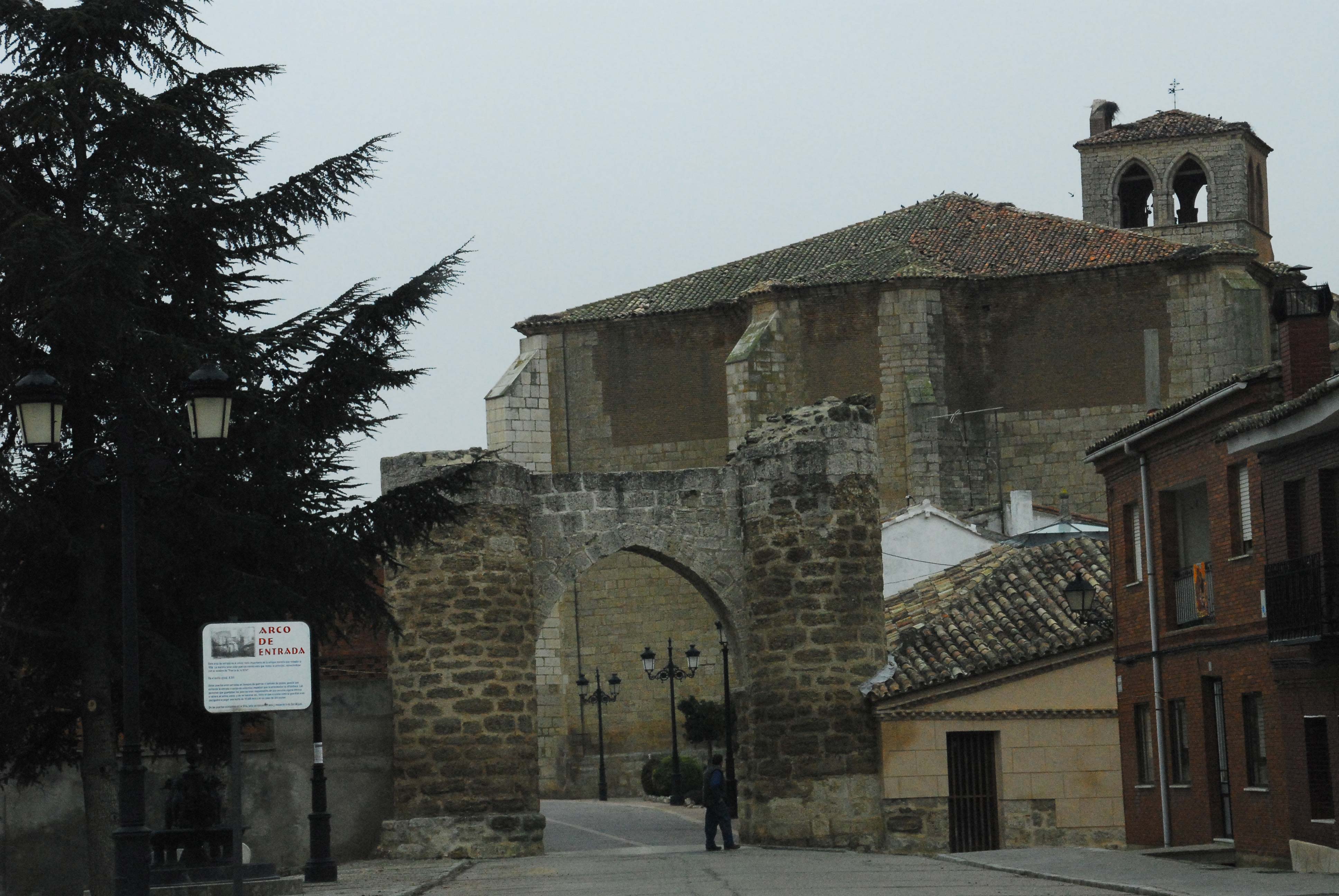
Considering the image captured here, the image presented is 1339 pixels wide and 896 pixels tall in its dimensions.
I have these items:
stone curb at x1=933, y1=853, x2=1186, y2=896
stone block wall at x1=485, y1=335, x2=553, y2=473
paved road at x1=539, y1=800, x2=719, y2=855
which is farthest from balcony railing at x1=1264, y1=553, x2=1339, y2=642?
stone block wall at x1=485, y1=335, x2=553, y2=473

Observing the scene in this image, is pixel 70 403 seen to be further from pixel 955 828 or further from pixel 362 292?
pixel 955 828

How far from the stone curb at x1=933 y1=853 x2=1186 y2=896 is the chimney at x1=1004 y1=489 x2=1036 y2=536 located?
20.0 meters

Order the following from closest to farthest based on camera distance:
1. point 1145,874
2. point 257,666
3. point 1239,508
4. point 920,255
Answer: point 257,666 → point 1145,874 → point 1239,508 → point 920,255

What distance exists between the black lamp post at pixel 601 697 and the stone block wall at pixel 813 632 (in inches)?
611

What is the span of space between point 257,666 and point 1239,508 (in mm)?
11972

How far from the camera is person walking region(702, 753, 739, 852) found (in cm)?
2516

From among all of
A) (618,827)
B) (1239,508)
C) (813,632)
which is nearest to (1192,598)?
(1239,508)

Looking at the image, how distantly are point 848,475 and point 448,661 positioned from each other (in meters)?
5.75

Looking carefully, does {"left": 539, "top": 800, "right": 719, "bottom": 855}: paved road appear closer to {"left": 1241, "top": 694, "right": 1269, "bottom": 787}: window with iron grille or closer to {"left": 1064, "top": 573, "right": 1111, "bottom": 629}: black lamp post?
{"left": 1064, "top": 573, "right": 1111, "bottom": 629}: black lamp post

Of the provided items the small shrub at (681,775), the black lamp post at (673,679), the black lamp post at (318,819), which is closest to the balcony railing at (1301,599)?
the black lamp post at (318,819)

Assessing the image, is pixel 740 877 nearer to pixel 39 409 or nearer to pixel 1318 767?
pixel 1318 767

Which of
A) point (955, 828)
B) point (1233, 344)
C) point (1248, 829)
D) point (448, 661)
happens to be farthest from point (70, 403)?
point (1233, 344)

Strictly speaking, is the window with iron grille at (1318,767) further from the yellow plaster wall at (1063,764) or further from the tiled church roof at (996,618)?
the yellow plaster wall at (1063,764)

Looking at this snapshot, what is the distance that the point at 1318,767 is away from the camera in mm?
19406
